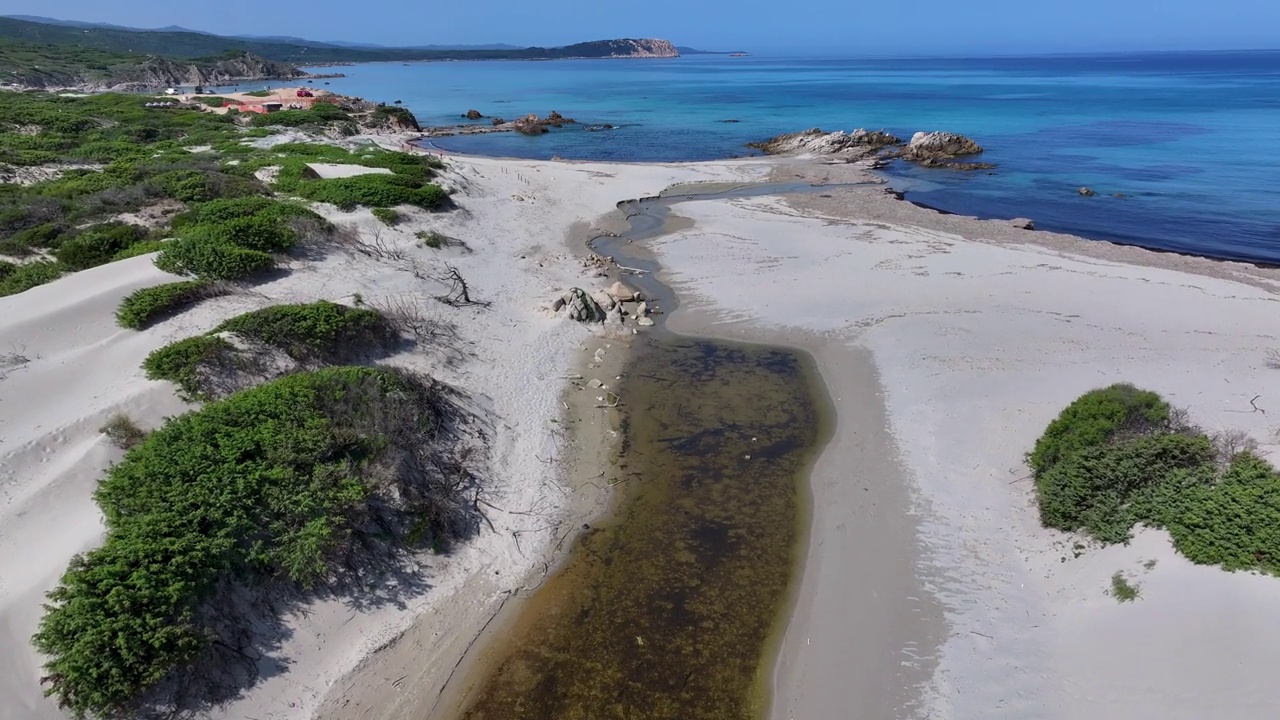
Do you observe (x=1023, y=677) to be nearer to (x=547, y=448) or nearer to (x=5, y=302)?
(x=547, y=448)

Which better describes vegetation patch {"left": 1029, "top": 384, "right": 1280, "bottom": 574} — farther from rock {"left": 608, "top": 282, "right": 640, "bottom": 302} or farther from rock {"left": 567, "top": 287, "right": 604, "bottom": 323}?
rock {"left": 608, "top": 282, "right": 640, "bottom": 302}

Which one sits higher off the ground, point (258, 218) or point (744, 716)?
point (258, 218)

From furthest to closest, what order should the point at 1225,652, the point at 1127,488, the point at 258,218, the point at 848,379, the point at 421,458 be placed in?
the point at 258,218, the point at 848,379, the point at 421,458, the point at 1127,488, the point at 1225,652

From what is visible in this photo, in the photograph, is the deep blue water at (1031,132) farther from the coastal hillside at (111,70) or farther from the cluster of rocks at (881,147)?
the coastal hillside at (111,70)

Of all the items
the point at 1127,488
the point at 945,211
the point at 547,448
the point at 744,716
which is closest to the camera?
the point at 744,716

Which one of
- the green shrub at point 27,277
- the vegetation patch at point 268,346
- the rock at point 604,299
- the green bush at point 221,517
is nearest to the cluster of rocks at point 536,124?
the rock at point 604,299

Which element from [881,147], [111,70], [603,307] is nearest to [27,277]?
[603,307]

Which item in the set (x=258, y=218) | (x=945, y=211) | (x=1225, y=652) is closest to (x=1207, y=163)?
(x=945, y=211)

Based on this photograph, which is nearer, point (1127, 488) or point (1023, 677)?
point (1023, 677)
